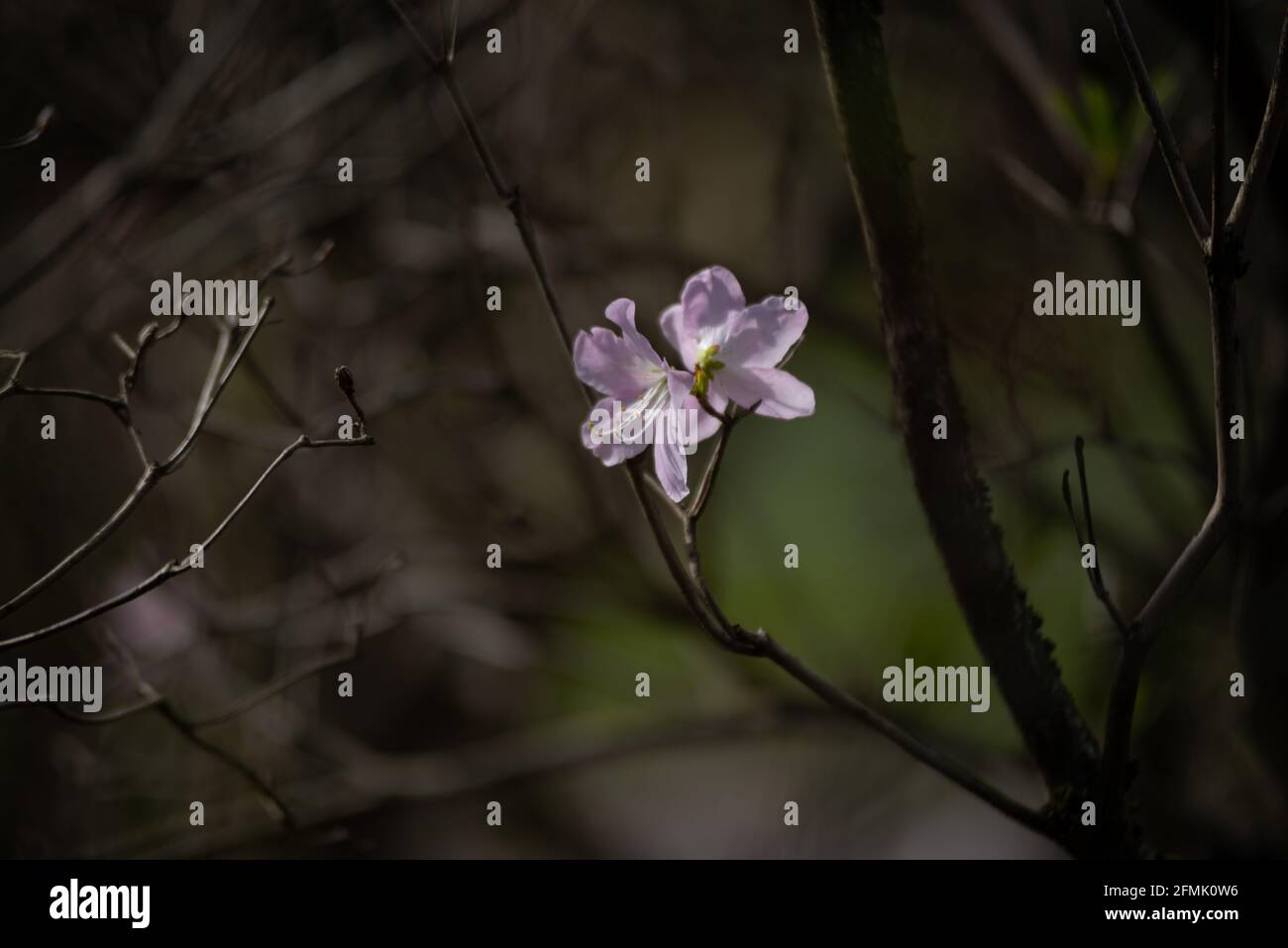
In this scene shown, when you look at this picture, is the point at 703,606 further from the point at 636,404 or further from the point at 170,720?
the point at 170,720

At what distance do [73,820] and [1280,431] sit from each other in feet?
8.55

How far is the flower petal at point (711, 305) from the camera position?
3.59 ft

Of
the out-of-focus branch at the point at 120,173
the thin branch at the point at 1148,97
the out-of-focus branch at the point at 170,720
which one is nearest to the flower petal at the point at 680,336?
the thin branch at the point at 1148,97

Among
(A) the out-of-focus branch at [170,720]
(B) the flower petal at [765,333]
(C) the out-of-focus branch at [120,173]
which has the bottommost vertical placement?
(A) the out-of-focus branch at [170,720]

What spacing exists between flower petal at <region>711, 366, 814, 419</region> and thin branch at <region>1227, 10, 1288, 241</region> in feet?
1.36

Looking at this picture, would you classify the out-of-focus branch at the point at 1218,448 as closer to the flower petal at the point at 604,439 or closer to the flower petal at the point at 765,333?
the flower petal at the point at 765,333

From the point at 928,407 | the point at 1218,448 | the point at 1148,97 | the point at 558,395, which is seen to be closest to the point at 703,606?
the point at 928,407

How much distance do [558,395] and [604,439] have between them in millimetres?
1810

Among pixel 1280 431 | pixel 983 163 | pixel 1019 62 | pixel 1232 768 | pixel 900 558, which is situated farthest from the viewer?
pixel 900 558

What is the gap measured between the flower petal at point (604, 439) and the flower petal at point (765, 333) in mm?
137

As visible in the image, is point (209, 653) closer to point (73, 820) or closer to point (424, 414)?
point (73, 820)

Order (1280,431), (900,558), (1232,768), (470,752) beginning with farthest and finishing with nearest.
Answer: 1. (900,558)
2. (470,752)
3. (1232,768)
4. (1280,431)
